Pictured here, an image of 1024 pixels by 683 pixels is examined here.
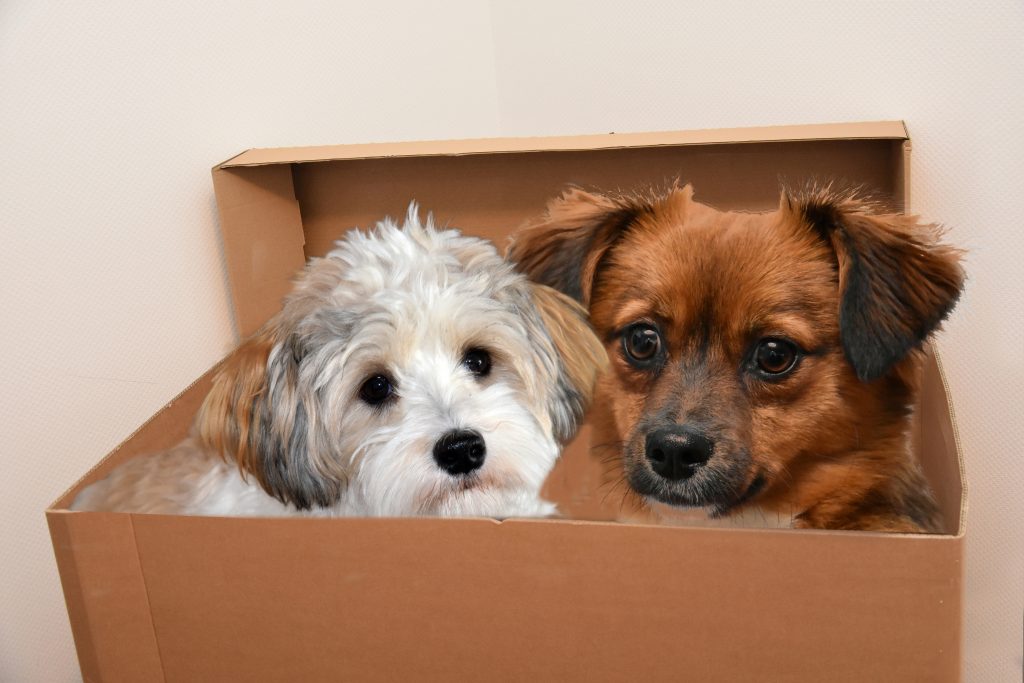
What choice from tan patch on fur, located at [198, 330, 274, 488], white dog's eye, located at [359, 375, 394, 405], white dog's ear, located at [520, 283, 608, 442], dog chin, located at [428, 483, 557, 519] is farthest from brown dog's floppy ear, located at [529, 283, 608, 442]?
tan patch on fur, located at [198, 330, 274, 488]

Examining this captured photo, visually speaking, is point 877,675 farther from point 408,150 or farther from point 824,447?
point 408,150

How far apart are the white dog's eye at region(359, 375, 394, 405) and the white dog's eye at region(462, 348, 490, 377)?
10 centimetres

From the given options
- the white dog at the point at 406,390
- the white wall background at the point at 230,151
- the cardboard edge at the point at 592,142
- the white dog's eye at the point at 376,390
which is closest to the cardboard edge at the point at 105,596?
the white dog at the point at 406,390

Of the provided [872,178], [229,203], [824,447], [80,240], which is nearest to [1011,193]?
[872,178]

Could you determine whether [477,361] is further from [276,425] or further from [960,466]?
[960,466]

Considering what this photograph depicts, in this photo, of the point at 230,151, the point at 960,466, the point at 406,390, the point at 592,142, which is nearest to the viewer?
the point at 960,466

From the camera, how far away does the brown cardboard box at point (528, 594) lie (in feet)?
3.01

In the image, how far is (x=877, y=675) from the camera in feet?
3.06

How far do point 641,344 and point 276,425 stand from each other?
455mm

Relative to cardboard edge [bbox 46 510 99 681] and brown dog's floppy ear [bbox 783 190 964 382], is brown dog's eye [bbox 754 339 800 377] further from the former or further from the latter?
cardboard edge [bbox 46 510 99 681]

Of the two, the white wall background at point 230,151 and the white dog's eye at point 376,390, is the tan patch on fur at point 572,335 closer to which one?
the white dog's eye at point 376,390

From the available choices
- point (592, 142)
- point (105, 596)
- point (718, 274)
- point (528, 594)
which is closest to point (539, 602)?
point (528, 594)

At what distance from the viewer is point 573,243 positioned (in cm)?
124

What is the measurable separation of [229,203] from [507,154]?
48 cm
